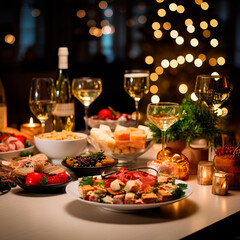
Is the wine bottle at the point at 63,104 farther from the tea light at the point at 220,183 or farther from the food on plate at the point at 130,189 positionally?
the tea light at the point at 220,183

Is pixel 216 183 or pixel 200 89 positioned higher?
pixel 200 89

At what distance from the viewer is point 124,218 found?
3.92 ft

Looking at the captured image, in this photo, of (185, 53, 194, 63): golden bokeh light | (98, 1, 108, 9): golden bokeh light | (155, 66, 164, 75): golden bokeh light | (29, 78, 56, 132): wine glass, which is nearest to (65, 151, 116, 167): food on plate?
(29, 78, 56, 132): wine glass

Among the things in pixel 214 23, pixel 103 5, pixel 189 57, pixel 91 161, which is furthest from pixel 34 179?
pixel 103 5

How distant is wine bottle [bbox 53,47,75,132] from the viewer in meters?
2.09

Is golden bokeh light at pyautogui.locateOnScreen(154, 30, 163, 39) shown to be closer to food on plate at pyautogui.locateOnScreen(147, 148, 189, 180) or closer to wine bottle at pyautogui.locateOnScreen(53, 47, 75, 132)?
wine bottle at pyautogui.locateOnScreen(53, 47, 75, 132)

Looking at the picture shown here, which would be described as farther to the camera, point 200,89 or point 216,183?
point 200,89

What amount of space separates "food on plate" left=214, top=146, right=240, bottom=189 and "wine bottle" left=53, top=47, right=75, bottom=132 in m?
0.88

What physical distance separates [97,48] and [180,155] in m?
5.22

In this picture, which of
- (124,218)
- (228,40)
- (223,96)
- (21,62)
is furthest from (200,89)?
(21,62)

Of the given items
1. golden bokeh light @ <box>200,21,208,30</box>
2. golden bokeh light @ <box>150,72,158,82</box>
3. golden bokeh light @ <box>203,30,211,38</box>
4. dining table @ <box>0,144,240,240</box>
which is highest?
golden bokeh light @ <box>200,21,208,30</box>

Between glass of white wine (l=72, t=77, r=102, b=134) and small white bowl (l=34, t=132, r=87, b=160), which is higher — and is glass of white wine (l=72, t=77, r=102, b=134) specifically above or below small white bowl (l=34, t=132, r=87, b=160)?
above

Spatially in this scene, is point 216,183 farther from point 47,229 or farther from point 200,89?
point 47,229

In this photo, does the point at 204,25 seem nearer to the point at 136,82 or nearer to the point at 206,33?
the point at 206,33
